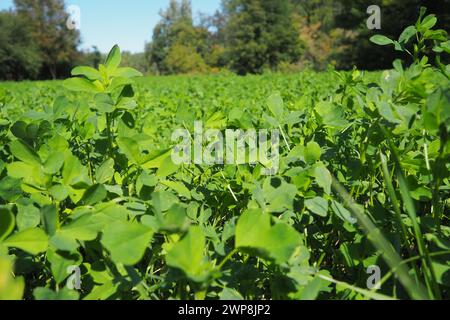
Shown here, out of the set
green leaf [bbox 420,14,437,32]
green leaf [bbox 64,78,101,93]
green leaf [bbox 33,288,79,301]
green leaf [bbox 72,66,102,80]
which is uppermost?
green leaf [bbox 420,14,437,32]

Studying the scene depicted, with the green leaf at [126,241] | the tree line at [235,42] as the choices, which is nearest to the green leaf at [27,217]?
the green leaf at [126,241]

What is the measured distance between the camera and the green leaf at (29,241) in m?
0.55

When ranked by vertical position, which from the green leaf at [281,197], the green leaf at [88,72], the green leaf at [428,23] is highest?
the green leaf at [428,23]

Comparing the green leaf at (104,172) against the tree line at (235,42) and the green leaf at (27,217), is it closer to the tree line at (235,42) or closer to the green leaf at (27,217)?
the green leaf at (27,217)

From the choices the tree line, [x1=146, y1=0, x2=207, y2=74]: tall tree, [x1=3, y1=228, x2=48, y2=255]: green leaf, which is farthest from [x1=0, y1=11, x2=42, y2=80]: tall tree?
[x1=3, y1=228, x2=48, y2=255]: green leaf

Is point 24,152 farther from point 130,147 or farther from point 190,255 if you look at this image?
point 190,255

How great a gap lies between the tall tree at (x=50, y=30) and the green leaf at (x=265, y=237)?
50.0m

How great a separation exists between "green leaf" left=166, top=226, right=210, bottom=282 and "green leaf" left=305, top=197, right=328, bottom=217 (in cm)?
24

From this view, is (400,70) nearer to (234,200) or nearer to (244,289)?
(234,200)

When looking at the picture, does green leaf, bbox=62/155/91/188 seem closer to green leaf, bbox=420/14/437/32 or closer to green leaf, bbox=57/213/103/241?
green leaf, bbox=57/213/103/241

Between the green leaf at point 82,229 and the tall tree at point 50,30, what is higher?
the tall tree at point 50,30

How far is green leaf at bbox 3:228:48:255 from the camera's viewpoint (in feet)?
1.79
